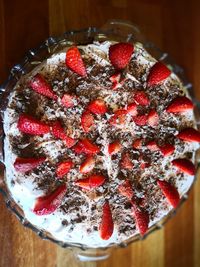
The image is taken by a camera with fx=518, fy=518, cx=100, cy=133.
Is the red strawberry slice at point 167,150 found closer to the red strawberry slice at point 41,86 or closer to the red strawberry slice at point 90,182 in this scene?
the red strawberry slice at point 90,182

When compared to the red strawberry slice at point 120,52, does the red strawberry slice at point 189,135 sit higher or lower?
lower

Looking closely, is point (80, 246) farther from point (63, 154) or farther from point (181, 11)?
point (181, 11)

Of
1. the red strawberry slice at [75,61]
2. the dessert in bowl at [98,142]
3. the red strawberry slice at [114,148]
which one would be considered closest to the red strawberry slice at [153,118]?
the dessert in bowl at [98,142]

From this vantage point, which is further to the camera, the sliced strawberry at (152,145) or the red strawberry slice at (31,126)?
the sliced strawberry at (152,145)

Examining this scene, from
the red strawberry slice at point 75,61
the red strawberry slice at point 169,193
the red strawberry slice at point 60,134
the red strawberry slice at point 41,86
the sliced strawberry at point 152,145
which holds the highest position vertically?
the red strawberry slice at point 75,61

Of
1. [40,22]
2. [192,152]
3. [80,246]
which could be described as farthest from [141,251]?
[40,22]

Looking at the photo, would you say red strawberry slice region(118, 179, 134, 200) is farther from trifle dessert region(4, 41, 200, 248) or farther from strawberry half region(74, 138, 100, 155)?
strawberry half region(74, 138, 100, 155)
